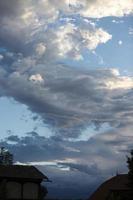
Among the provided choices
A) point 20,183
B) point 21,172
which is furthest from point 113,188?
point 20,183

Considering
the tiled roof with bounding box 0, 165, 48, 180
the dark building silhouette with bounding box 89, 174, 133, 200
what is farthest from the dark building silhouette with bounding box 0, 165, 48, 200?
the dark building silhouette with bounding box 89, 174, 133, 200

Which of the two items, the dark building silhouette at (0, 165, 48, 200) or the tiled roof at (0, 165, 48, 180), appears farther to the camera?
the tiled roof at (0, 165, 48, 180)

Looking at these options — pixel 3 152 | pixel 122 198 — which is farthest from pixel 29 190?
pixel 3 152

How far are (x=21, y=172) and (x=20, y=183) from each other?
227 cm

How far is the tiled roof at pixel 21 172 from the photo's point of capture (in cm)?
7469

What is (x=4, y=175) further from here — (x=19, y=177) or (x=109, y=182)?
(x=109, y=182)

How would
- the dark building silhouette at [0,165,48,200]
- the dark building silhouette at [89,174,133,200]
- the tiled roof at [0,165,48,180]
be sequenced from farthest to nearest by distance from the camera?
the dark building silhouette at [89,174,133,200]
the tiled roof at [0,165,48,180]
the dark building silhouette at [0,165,48,200]

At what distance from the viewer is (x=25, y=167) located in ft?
259

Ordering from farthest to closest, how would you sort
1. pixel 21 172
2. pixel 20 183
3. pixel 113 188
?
pixel 113 188
pixel 21 172
pixel 20 183

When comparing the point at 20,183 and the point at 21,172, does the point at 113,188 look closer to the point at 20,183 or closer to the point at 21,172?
the point at 21,172

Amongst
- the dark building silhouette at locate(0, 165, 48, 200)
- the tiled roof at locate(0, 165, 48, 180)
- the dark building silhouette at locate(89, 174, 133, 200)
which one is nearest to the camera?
the dark building silhouette at locate(0, 165, 48, 200)

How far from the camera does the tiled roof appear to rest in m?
74.7

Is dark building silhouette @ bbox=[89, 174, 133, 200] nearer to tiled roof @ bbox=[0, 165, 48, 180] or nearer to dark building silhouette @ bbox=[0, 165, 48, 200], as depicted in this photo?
tiled roof @ bbox=[0, 165, 48, 180]

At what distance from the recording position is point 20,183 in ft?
244
